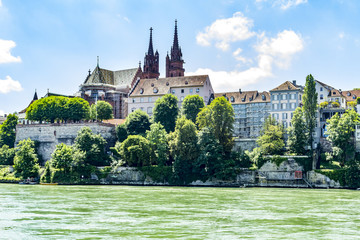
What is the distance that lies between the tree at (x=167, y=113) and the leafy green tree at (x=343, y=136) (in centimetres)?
2925

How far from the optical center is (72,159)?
8169 cm

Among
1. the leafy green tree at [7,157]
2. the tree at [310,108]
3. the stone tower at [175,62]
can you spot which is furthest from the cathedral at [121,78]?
the tree at [310,108]

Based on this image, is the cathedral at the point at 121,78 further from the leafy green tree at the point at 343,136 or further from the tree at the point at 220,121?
the leafy green tree at the point at 343,136

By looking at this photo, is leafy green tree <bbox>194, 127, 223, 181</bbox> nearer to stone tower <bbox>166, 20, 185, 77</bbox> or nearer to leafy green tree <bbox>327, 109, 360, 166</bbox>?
leafy green tree <bbox>327, 109, 360, 166</bbox>

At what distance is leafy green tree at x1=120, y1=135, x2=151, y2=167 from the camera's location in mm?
79750

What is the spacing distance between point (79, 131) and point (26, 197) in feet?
123

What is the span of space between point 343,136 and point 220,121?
18331 mm

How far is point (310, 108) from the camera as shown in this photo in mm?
79562

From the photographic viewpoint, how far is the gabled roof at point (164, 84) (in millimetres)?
113188

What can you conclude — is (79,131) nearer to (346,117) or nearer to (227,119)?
(227,119)

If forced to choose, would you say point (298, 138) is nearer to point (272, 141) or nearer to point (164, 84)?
point (272, 141)

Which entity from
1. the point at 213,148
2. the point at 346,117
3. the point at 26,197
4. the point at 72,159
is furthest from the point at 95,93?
the point at 26,197

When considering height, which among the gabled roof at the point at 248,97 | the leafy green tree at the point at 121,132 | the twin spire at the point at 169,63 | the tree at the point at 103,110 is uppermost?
the twin spire at the point at 169,63

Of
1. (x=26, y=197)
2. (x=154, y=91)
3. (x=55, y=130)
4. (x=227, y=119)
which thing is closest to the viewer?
(x=26, y=197)
